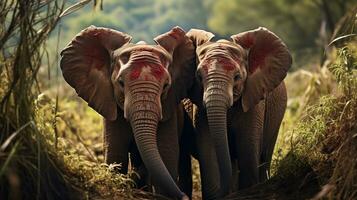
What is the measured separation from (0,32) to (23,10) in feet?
1.03

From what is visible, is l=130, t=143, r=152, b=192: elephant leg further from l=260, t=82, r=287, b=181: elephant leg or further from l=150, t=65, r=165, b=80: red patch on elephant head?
l=260, t=82, r=287, b=181: elephant leg

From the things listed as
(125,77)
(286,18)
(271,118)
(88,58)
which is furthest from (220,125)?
(286,18)

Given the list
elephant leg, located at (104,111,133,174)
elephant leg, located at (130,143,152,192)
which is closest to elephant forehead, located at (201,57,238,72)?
elephant leg, located at (104,111,133,174)

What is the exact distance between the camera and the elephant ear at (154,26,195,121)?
8.83 meters

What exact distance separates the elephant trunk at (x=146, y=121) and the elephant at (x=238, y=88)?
0.68m

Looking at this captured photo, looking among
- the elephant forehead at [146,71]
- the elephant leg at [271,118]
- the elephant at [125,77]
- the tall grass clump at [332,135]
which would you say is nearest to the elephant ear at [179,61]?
the elephant at [125,77]

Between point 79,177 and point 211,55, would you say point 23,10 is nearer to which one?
point 79,177

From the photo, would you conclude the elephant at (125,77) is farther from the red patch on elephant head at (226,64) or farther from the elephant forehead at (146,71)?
Answer: the red patch on elephant head at (226,64)

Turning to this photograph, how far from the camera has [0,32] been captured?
6.75 metres

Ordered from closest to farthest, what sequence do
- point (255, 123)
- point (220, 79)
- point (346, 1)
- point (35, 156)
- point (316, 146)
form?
point (35, 156)
point (316, 146)
point (220, 79)
point (255, 123)
point (346, 1)

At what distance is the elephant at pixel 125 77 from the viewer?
821 centimetres

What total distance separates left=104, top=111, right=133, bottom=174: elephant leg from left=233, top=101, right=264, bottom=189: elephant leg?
3.94 ft

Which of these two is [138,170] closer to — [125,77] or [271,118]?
[125,77]

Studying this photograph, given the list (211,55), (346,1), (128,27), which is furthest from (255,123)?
(128,27)
